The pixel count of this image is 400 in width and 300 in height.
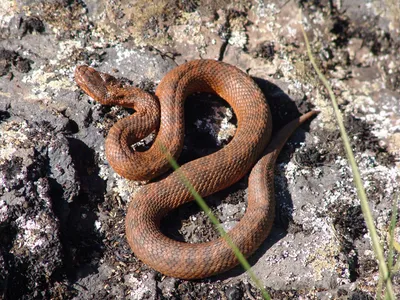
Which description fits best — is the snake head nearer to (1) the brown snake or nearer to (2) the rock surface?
(1) the brown snake

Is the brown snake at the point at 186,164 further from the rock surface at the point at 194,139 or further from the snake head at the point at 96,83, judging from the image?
the rock surface at the point at 194,139

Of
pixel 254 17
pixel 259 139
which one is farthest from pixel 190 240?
pixel 254 17

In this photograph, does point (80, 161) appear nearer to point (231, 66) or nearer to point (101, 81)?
point (101, 81)

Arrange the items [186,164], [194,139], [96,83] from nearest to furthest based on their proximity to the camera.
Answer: [186,164] → [96,83] → [194,139]

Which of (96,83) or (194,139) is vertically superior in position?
(96,83)

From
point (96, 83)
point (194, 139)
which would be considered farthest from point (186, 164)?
point (96, 83)

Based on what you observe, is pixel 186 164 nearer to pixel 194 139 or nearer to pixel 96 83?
pixel 194 139
